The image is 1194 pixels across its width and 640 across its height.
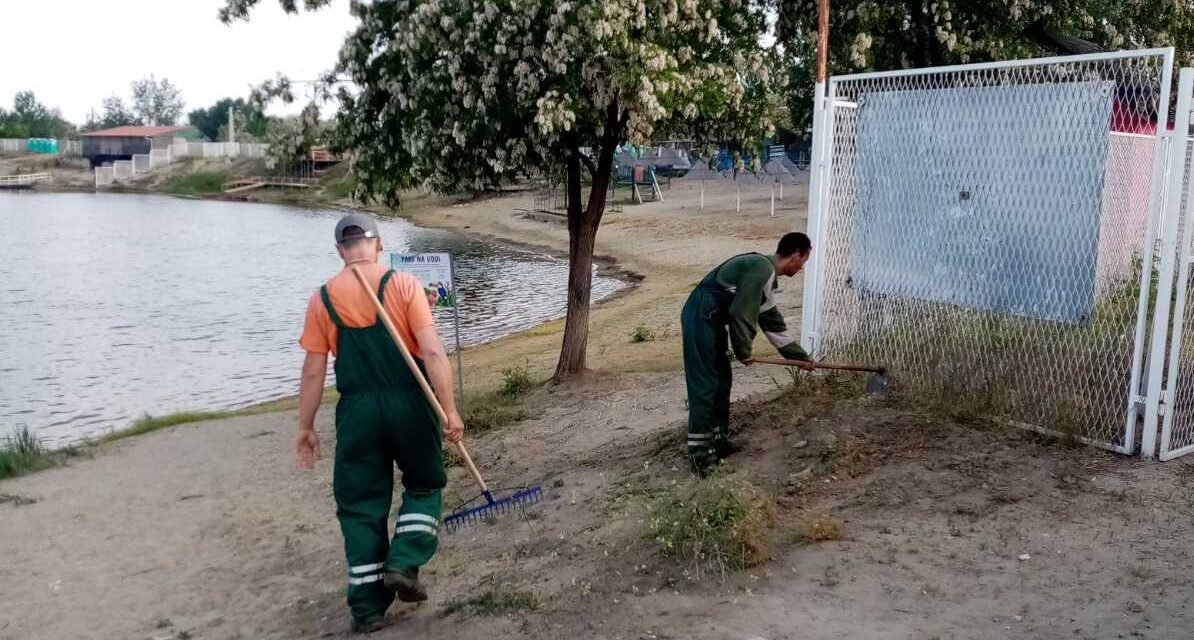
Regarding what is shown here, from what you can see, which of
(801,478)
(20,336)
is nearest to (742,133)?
(801,478)

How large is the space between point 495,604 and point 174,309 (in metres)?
25.2

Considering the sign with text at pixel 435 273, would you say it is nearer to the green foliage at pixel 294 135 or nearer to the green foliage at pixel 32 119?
the green foliage at pixel 294 135

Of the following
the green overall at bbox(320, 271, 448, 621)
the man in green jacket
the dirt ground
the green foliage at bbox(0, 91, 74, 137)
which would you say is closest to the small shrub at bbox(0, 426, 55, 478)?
the dirt ground

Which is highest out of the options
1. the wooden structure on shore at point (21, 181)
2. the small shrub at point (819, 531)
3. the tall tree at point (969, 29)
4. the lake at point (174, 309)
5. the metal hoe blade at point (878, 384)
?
the tall tree at point (969, 29)

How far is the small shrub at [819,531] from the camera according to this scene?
5285 mm

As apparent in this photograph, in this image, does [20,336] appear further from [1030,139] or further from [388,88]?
[1030,139]

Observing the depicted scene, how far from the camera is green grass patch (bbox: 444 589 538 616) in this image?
16.3 ft

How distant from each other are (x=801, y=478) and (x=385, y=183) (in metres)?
6.58

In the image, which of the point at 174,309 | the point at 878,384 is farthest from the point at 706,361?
the point at 174,309

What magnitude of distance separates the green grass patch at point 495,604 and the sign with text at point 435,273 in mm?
5558

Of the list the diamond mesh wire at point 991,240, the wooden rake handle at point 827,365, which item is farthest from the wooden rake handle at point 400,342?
the diamond mesh wire at point 991,240

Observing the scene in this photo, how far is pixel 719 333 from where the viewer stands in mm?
6582

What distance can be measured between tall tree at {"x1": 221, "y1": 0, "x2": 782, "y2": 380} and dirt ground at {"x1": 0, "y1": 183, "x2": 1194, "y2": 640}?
2.59 metres

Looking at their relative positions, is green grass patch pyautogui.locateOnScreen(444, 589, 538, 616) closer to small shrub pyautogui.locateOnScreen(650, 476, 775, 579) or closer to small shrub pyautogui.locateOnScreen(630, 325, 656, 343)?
small shrub pyautogui.locateOnScreen(650, 476, 775, 579)
